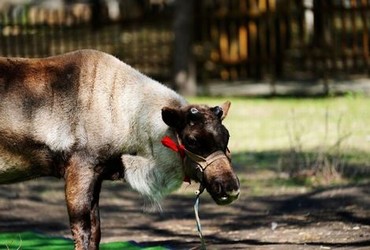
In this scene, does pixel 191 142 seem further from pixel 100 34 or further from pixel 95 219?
pixel 100 34

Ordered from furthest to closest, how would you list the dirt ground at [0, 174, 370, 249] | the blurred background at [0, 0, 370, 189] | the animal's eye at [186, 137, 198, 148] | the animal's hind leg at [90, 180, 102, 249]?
1. the blurred background at [0, 0, 370, 189]
2. the dirt ground at [0, 174, 370, 249]
3. the animal's hind leg at [90, 180, 102, 249]
4. the animal's eye at [186, 137, 198, 148]

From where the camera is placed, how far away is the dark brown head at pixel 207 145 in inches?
290

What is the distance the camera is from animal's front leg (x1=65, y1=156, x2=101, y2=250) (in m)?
7.83

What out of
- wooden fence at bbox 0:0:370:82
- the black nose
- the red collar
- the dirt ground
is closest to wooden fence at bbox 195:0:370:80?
wooden fence at bbox 0:0:370:82

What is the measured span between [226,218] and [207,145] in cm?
368

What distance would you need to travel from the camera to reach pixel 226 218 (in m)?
11.1

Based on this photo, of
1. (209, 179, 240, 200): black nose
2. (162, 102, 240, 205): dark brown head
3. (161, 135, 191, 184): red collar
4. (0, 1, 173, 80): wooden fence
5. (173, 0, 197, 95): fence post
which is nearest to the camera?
(209, 179, 240, 200): black nose

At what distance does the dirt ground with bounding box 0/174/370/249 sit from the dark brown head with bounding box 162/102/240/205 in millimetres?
1814

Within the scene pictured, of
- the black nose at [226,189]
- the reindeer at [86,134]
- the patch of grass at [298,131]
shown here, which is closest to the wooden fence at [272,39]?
the patch of grass at [298,131]

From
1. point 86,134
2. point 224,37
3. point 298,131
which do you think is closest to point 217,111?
point 86,134

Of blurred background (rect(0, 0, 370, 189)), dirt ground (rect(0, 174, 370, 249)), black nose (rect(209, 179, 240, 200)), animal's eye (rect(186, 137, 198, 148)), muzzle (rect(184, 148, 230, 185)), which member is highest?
animal's eye (rect(186, 137, 198, 148))

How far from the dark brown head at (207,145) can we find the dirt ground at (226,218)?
1.81m

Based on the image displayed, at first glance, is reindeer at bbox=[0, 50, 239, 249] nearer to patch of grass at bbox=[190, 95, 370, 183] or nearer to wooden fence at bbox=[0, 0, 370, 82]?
patch of grass at bbox=[190, 95, 370, 183]

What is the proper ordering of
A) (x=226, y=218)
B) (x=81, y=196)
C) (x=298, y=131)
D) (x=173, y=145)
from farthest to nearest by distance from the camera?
(x=298, y=131) < (x=226, y=218) < (x=81, y=196) < (x=173, y=145)
